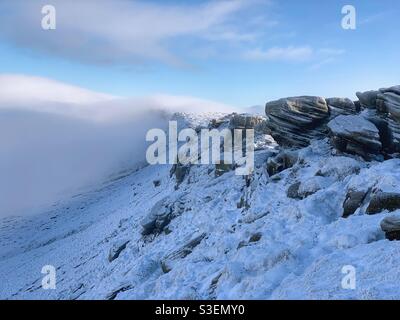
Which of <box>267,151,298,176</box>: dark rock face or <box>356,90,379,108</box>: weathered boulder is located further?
<box>267,151,298,176</box>: dark rock face

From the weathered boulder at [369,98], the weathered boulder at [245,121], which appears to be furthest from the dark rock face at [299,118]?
the weathered boulder at [245,121]

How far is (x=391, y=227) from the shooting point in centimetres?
1348

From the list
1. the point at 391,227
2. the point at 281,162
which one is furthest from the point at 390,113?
the point at 391,227

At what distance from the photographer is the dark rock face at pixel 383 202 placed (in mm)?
15625

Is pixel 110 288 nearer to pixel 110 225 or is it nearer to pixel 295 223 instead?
pixel 295 223

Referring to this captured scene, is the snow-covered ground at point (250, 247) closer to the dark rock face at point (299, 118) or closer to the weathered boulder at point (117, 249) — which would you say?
the weathered boulder at point (117, 249)

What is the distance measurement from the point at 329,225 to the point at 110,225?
28.1 meters

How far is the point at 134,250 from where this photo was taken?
2714 cm

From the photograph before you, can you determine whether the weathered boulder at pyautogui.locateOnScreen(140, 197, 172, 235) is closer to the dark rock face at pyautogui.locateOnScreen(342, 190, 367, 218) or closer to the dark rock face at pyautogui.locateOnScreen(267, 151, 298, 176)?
the dark rock face at pyautogui.locateOnScreen(267, 151, 298, 176)

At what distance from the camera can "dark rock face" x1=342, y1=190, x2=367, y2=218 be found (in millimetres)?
16938

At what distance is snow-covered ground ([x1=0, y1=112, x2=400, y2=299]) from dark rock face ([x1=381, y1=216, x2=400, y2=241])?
1.14ft

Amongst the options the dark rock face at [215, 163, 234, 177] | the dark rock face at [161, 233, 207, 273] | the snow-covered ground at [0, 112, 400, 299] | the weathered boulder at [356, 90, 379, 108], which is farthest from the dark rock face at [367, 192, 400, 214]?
the dark rock face at [215, 163, 234, 177]

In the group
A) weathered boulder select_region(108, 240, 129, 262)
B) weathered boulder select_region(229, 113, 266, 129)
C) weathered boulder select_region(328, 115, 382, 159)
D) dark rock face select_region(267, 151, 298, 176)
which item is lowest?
weathered boulder select_region(108, 240, 129, 262)

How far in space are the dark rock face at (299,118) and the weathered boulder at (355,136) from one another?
9.21 ft
